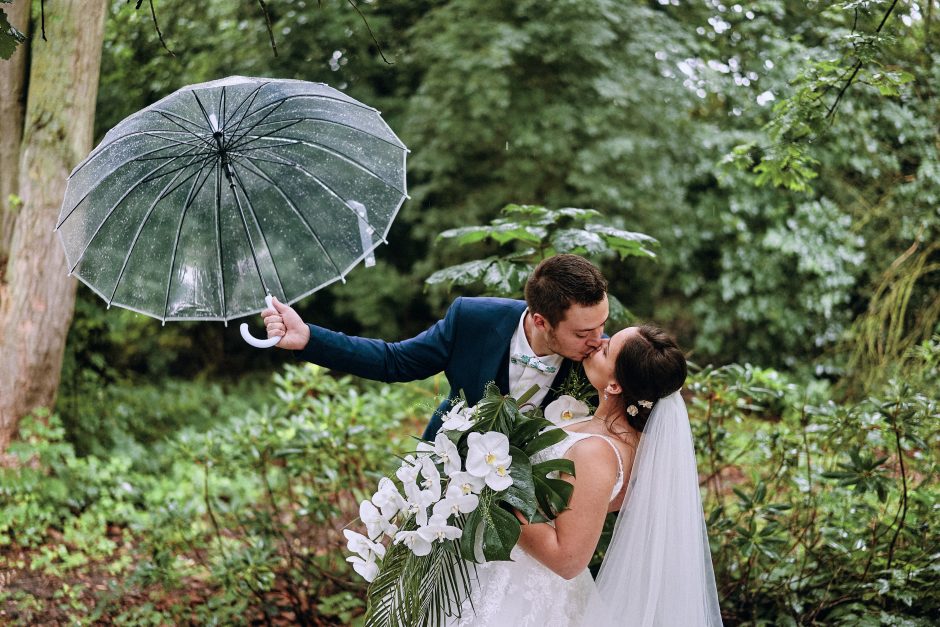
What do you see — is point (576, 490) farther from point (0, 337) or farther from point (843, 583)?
point (0, 337)

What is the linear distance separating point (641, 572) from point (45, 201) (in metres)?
3.92

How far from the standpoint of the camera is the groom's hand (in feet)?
7.80

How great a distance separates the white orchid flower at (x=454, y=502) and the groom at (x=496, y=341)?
400mm

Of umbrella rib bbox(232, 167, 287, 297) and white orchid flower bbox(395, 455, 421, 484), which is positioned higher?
umbrella rib bbox(232, 167, 287, 297)

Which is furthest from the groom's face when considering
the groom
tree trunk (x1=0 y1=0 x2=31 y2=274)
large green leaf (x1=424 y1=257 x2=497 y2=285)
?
tree trunk (x1=0 y1=0 x2=31 y2=274)

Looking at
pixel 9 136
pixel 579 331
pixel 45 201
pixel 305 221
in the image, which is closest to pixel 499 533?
pixel 579 331

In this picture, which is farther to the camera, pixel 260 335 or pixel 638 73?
pixel 260 335

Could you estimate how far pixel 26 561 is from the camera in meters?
4.35

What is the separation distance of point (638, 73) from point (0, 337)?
15.6ft

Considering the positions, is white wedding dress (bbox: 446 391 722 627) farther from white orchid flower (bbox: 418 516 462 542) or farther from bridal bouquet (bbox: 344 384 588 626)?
white orchid flower (bbox: 418 516 462 542)

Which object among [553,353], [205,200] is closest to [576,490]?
[553,353]

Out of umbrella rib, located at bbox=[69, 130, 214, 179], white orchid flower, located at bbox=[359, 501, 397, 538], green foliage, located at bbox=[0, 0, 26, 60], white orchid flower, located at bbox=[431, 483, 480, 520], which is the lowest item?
white orchid flower, located at bbox=[359, 501, 397, 538]

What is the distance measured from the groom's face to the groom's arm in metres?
0.44

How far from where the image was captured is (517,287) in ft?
10.3
